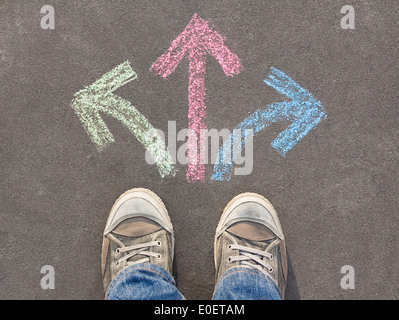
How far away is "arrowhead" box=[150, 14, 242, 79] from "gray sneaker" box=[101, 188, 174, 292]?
0.90 m

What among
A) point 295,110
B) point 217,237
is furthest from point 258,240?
point 295,110

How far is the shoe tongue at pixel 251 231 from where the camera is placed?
2549 mm

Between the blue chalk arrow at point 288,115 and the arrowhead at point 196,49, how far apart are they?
0.30 m

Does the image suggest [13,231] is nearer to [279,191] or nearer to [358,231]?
[279,191]

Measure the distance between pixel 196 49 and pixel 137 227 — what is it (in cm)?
133

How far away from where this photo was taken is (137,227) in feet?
8.50

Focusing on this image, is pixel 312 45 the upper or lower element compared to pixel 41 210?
upper

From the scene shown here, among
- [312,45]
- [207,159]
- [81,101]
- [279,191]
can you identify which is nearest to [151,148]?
[207,159]

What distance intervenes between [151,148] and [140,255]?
0.76 m

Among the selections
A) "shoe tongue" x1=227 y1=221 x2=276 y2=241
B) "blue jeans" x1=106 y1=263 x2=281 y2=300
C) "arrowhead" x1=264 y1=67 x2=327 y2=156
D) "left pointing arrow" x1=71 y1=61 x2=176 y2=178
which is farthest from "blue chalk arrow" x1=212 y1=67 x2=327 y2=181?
"blue jeans" x1=106 y1=263 x2=281 y2=300

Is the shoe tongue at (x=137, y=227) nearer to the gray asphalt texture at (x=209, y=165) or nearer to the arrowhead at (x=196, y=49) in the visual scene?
the gray asphalt texture at (x=209, y=165)

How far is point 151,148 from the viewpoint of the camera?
101 inches

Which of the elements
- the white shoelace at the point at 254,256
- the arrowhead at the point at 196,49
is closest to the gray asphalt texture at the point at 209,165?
the arrowhead at the point at 196,49
